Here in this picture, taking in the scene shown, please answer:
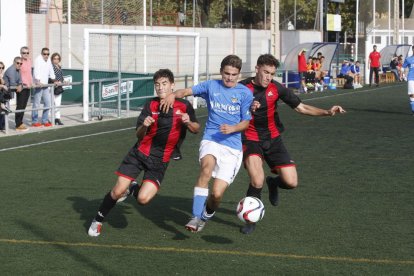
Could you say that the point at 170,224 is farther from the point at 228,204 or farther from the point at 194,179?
the point at 194,179

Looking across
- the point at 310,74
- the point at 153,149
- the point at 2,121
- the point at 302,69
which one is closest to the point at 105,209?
the point at 153,149

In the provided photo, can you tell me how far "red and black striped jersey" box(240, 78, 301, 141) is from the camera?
31.3 ft

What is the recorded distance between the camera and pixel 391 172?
44.4 feet

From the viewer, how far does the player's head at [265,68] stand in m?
9.20

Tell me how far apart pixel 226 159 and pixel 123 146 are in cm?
877

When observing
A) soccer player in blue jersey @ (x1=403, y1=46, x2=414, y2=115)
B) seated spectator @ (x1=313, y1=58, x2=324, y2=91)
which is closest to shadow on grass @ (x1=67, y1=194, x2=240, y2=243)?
soccer player in blue jersey @ (x1=403, y1=46, x2=414, y2=115)

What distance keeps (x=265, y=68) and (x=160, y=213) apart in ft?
6.95

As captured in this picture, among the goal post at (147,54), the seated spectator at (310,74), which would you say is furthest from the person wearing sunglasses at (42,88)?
the seated spectator at (310,74)

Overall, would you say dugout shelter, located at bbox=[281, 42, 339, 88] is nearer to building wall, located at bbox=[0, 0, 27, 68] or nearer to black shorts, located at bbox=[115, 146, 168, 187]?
building wall, located at bbox=[0, 0, 27, 68]

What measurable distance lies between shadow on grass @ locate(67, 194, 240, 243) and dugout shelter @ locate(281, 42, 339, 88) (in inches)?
976

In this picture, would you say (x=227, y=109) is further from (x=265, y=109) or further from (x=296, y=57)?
(x=296, y=57)

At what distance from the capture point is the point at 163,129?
904 cm

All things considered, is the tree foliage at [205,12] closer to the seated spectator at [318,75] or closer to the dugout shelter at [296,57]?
the dugout shelter at [296,57]

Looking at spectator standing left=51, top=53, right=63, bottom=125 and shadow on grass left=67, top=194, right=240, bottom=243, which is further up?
spectator standing left=51, top=53, right=63, bottom=125
